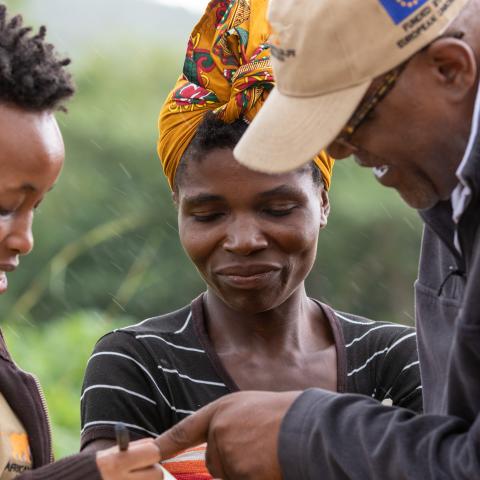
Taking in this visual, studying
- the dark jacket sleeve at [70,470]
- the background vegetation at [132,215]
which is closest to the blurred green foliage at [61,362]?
the background vegetation at [132,215]

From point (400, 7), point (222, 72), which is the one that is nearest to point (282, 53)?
point (400, 7)

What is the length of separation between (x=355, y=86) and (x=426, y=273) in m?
0.76

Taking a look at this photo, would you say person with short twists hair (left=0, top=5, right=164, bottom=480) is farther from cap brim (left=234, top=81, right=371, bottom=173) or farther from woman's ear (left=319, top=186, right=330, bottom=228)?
woman's ear (left=319, top=186, right=330, bottom=228)

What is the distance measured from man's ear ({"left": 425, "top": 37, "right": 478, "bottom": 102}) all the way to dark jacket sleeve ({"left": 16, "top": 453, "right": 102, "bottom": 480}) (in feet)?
4.59

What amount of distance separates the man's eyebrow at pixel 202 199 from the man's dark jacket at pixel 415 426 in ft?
3.33

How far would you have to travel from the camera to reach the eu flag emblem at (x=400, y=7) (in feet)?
8.86

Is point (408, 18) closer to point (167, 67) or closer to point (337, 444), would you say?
point (337, 444)

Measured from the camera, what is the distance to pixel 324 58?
2781 millimetres

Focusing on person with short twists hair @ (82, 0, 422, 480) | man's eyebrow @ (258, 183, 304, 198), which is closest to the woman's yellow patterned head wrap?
person with short twists hair @ (82, 0, 422, 480)

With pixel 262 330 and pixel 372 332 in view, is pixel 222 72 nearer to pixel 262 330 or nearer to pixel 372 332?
pixel 262 330

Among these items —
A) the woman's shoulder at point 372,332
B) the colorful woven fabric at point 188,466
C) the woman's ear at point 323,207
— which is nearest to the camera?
the colorful woven fabric at point 188,466

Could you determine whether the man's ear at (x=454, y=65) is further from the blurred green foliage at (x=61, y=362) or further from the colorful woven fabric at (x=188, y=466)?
the blurred green foliage at (x=61, y=362)

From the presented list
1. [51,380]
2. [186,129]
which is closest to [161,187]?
[51,380]

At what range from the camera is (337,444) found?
277 centimetres
